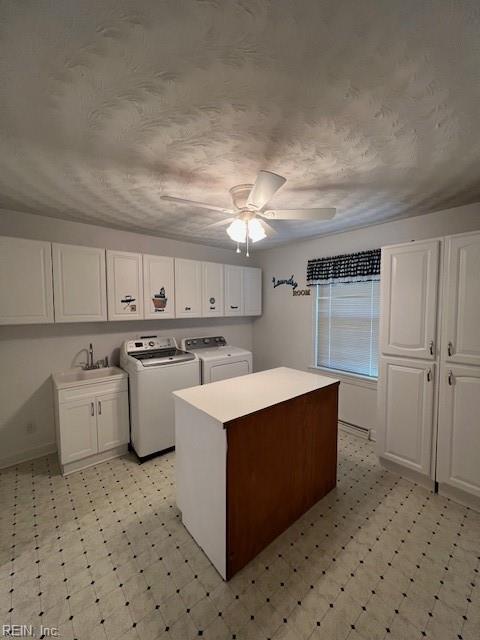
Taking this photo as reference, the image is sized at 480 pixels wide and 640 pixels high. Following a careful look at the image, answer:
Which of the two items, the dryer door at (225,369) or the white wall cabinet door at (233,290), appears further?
the white wall cabinet door at (233,290)

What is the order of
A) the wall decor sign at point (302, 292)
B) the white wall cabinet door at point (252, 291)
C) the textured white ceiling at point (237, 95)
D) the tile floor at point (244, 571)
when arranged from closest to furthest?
the textured white ceiling at point (237, 95) < the tile floor at point (244, 571) < the wall decor sign at point (302, 292) < the white wall cabinet door at point (252, 291)

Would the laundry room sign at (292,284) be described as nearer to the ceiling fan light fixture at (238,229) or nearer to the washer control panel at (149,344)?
the washer control panel at (149,344)

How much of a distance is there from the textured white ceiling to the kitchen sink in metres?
1.73

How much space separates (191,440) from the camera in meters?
1.79

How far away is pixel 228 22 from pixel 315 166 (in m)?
1.05

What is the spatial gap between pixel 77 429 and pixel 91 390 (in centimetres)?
37

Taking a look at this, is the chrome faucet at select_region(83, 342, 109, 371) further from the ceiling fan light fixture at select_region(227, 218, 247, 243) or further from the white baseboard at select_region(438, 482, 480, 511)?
the white baseboard at select_region(438, 482, 480, 511)

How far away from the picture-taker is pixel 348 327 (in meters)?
3.43

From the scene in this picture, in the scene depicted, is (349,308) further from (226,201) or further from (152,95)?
(152,95)

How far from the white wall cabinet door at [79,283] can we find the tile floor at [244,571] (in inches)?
62.7

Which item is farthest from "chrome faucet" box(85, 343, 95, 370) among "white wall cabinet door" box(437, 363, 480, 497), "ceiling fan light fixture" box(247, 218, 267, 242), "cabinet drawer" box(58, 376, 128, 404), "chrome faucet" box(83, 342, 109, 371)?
"white wall cabinet door" box(437, 363, 480, 497)

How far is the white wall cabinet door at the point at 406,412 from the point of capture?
2312 millimetres

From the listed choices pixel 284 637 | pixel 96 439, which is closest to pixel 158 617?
pixel 284 637

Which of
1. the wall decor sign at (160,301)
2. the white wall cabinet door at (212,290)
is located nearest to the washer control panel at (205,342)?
the white wall cabinet door at (212,290)
